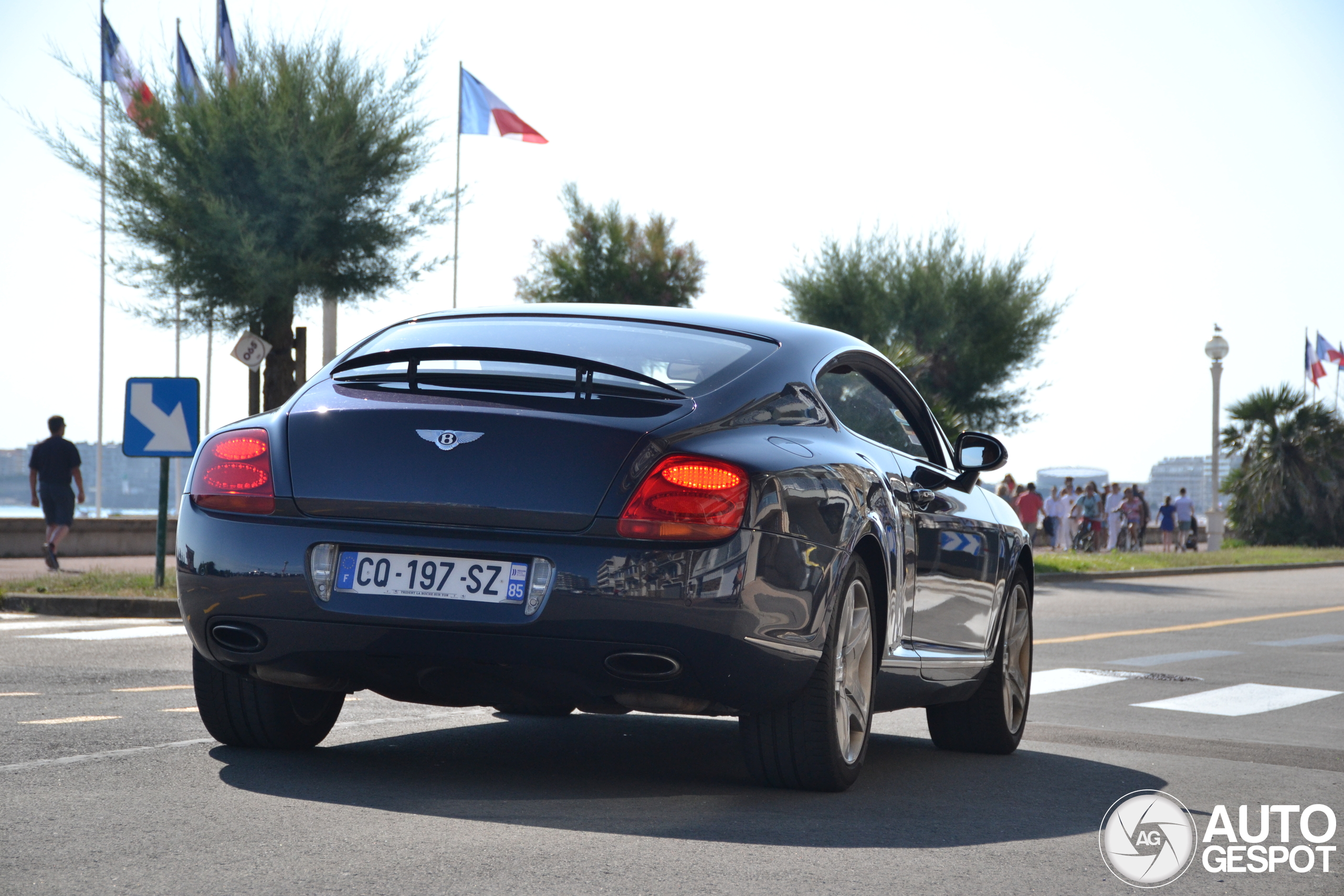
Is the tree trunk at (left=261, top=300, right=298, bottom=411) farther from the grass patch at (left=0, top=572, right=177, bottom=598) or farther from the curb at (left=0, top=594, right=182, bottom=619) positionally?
the curb at (left=0, top=594, right=182, bottom=619)

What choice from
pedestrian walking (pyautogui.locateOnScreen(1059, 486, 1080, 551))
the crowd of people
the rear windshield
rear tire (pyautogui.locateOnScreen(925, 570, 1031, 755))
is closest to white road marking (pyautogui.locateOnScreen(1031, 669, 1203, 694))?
rear tire (pyautogui.locateOnScreen(925, 570, 1031, 755))

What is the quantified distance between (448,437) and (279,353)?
1831 centimetres

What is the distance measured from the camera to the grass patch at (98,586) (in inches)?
540

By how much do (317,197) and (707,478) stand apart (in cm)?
1875

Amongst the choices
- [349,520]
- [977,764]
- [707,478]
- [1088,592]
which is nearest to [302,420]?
[349,520]

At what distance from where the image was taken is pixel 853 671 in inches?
204

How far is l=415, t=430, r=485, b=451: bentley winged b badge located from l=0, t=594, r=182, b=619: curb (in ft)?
30.3

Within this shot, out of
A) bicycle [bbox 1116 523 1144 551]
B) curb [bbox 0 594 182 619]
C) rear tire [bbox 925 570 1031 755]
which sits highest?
rear tire [bbox 925 570 1031 755]

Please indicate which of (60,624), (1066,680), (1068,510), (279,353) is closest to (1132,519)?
(1068,510)

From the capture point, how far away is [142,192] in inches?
871

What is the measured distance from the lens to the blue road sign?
1358 centimetres

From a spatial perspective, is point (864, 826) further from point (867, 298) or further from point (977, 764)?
point (867, 298)

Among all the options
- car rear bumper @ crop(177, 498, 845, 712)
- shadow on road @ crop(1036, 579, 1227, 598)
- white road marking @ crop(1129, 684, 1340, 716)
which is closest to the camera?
car rear bumper @ crop(177, 498, 845, 712)

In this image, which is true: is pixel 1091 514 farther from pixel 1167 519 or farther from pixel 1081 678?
pixel 1081 678
